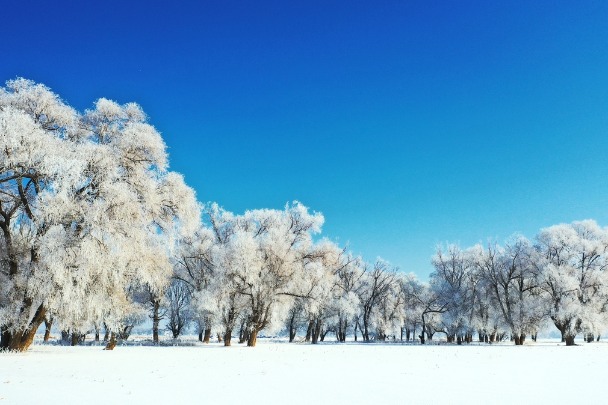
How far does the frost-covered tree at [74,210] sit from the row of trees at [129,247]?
60 millimetres

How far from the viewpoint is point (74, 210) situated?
766 inches

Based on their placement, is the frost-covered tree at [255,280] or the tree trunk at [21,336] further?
the frost-covered tree at [255,280]

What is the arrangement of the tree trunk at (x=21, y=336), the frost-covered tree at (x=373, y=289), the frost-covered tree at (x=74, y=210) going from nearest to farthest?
1. the frost-covered tree at (x=74, y=210)
2. the tree trunk at (x=21, y=336)
3. the frost-covered tree at (x=373, y=289)

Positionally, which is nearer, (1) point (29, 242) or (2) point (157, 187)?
(1) point (29, 242)

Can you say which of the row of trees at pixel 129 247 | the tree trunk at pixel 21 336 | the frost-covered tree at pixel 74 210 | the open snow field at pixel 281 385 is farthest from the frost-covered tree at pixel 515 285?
the tree trunk at pixel 21 336

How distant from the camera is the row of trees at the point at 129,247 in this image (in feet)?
62.7

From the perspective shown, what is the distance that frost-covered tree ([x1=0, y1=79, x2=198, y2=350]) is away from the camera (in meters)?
18.8

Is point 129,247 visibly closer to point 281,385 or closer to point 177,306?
point 281,385

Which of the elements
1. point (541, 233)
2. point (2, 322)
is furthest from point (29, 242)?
point (541, 233)

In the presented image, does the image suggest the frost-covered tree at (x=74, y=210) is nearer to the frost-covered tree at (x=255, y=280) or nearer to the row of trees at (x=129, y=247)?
the row of trees at (x=129, y=247)

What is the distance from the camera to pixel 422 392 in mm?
10883

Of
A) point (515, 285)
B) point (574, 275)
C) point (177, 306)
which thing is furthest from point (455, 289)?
point (177, 306)

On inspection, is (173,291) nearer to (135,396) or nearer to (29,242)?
(29,242)

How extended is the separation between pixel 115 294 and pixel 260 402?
15529 millimetres
